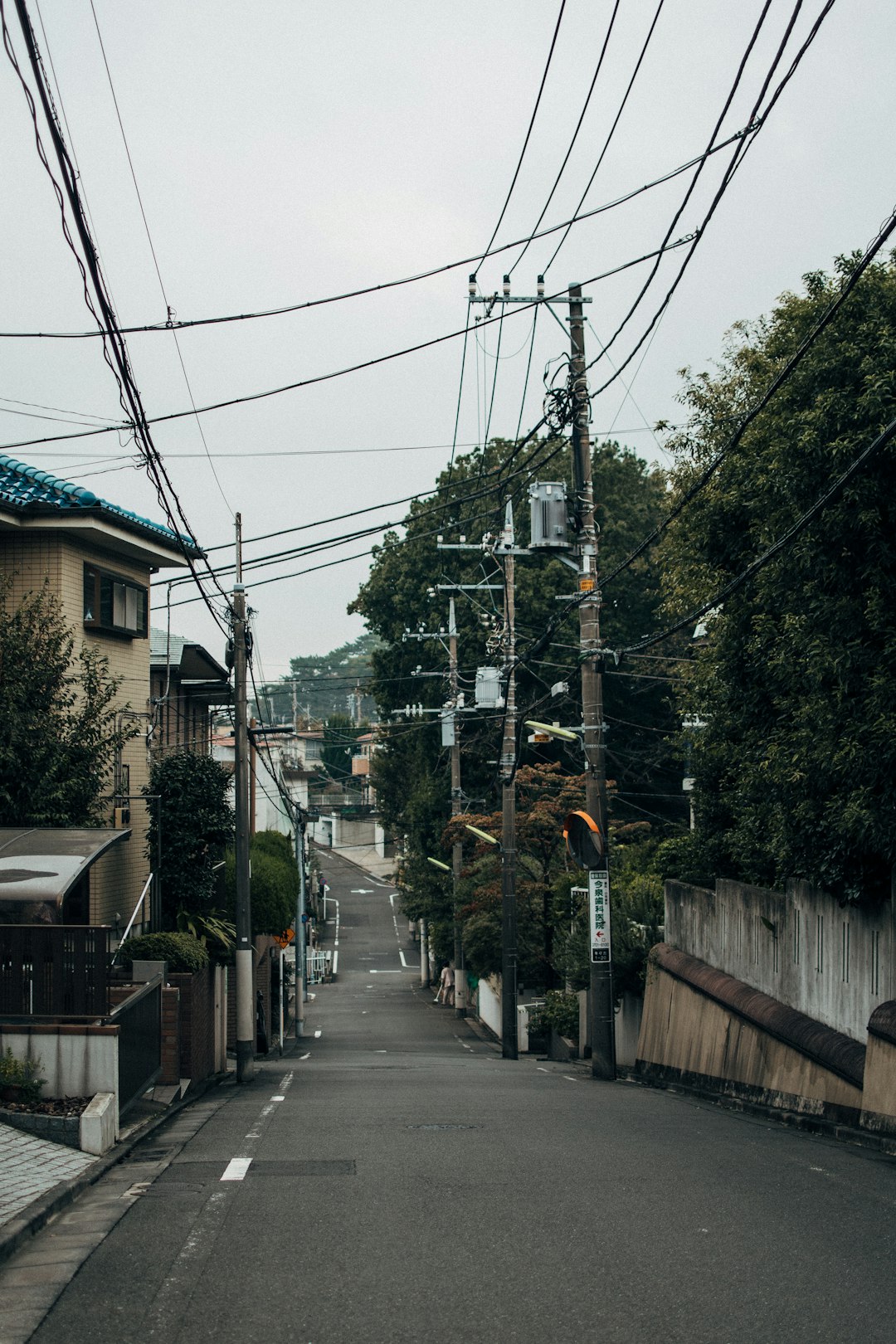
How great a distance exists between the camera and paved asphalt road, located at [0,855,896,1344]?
6242mm

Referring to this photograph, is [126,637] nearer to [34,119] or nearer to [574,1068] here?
[574,1068]

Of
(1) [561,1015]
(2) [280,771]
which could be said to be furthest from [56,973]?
(2) [280,771]

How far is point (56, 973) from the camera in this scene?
43.0 ft

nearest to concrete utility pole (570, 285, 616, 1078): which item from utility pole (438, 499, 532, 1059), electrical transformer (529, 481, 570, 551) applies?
electrical transformer (529, 481, 570, 551)

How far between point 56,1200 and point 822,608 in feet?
28.4

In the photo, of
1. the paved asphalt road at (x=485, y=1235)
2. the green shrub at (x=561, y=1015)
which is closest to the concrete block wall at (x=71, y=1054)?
the paved asphalt road at (x=485, y=1235)

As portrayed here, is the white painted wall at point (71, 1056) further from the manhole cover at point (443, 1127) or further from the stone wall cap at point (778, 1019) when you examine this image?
the stone wall cap at point (778, 1019)

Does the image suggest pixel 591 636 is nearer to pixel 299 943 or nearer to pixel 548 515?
pixel 548 515

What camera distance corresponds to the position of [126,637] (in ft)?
85.9

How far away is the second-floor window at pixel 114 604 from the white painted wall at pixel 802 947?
11.8 m

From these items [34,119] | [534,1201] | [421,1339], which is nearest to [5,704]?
[34,119]

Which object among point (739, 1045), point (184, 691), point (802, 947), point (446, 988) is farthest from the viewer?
point (446, 988)

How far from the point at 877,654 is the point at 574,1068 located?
16358mm

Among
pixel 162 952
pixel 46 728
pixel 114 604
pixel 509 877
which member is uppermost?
pixel 114 604
